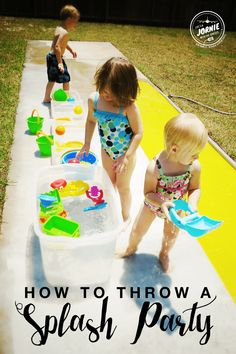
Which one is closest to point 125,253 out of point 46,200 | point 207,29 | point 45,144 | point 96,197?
point 96,197

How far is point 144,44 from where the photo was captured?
955 centimetres

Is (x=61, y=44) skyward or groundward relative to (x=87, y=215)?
skyward

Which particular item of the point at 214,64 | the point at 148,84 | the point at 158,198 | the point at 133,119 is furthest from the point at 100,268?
the point at 214,64

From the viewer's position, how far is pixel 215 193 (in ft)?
10.2

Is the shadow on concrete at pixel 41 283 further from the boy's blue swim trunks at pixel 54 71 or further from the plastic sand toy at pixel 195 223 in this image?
the boy's blue swim trunks at pixel 54 71

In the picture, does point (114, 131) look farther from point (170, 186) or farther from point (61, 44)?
point (61, 44)

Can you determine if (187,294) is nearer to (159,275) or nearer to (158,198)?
(159,275)

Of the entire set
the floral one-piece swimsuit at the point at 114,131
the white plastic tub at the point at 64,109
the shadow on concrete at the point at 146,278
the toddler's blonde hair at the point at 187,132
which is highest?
the toddler's blonde hair at the point at 187,132

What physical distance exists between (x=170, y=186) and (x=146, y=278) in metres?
0.70

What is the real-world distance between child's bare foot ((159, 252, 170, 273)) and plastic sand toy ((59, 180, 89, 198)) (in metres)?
0.74

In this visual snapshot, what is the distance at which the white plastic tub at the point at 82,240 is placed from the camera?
1782mm

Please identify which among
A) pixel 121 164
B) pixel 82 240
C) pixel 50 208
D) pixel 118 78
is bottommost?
pixel 50 208

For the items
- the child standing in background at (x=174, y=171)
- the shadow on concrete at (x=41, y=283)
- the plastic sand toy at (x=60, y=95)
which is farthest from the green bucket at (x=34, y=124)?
the child standing in background at (x=174, y=171)

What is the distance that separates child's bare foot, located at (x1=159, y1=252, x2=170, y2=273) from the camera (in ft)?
7.26
